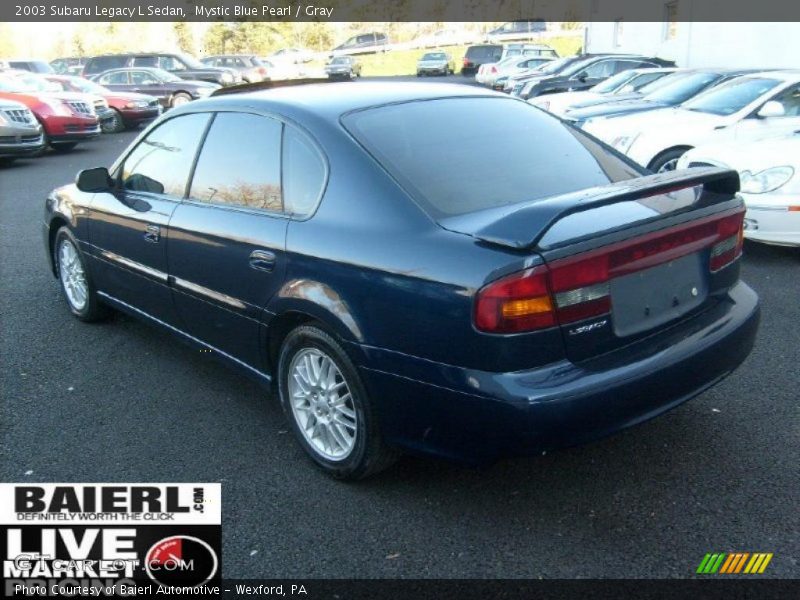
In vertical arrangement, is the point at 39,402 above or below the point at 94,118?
below

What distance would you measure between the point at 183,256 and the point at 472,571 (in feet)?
6.98

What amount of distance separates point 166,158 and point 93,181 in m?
0.64

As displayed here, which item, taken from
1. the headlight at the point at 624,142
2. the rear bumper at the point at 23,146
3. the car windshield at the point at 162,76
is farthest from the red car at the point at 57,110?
the headlight at the point at 624,142

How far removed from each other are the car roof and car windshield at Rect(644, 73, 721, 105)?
7.34 m

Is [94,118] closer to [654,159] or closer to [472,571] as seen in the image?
[654,159]

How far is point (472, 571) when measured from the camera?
2.69 metres

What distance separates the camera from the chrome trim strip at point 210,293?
11.6 feet

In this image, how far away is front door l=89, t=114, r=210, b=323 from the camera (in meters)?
4.07

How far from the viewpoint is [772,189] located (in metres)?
6.04

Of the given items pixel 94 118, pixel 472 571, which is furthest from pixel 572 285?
pixel 94 118

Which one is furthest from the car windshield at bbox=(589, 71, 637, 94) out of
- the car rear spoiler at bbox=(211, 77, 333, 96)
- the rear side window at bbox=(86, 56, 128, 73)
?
the rear side window at bbox=(86, 56, 128, 73)

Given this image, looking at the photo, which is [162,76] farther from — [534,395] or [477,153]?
[534,395]
